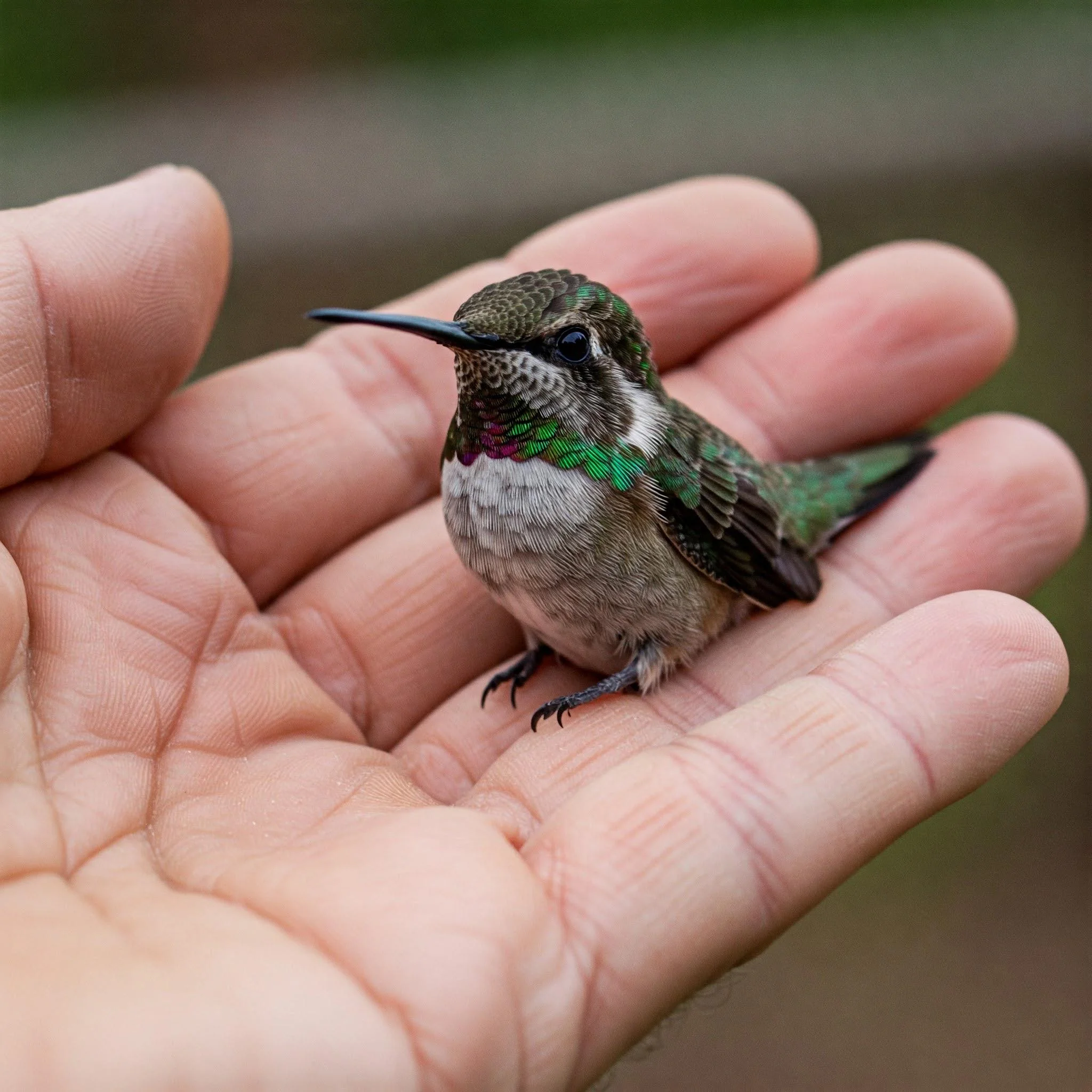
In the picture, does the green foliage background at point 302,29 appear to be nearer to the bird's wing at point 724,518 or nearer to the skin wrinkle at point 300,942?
the bird's wing at point 724,518

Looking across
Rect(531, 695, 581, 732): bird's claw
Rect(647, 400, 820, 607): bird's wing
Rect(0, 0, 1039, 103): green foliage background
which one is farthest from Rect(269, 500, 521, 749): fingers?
Rect(0, 0, 1039, 103): green foliage background

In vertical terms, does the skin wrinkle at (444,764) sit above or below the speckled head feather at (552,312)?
below

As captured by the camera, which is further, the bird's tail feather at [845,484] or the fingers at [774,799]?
the bird's tail feather at [845,484]

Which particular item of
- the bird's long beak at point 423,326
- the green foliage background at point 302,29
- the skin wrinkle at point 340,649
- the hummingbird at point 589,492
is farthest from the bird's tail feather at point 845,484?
the green foliage background at point 302,29

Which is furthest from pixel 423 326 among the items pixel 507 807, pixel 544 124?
pixel 544 124

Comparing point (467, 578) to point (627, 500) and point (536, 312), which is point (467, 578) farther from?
point (536, 312)

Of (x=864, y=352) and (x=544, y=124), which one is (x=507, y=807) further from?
(x=544, y=124)
